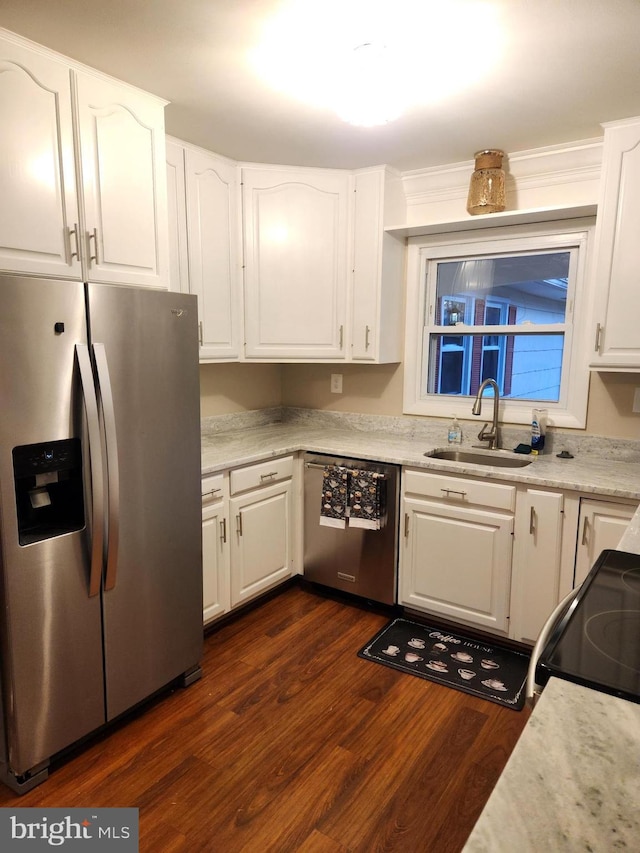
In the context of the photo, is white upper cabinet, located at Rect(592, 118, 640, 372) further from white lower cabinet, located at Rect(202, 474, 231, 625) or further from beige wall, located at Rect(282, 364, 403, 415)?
white lower cabinet, located at Rect(202, 474, 231, 625)

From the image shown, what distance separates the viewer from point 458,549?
2.69 m

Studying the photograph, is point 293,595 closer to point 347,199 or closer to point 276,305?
point 276,305

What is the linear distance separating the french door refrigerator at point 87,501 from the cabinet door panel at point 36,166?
0.30 metres

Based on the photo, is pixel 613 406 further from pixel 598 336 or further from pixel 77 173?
pixel 77 173

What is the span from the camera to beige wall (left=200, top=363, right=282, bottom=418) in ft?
10.7

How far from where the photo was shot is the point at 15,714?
171 cm

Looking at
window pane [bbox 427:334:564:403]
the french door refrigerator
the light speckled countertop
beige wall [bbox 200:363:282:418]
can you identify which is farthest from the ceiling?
the light speckled countertop

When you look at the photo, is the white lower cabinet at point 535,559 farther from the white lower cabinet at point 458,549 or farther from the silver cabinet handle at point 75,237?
the silver cabinet handle at point 75,237

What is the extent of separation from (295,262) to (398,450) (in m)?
1.20

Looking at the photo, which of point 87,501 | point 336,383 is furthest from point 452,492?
point 87,501

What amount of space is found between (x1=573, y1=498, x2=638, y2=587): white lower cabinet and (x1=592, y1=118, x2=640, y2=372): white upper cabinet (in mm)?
610

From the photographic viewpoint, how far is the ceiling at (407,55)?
1596 millimetres

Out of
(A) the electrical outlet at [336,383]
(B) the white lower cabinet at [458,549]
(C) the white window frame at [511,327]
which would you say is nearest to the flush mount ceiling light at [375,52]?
(C) the white window frame at [511,327]

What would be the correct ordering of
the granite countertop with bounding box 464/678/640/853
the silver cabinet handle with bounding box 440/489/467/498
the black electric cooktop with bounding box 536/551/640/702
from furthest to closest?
the silver cabinet handle with bounding box 440/489/467/498 < the black electric cooktop with bounding box 536/551/640/702 < the granite countertop with bounding box 464/678/640/853
